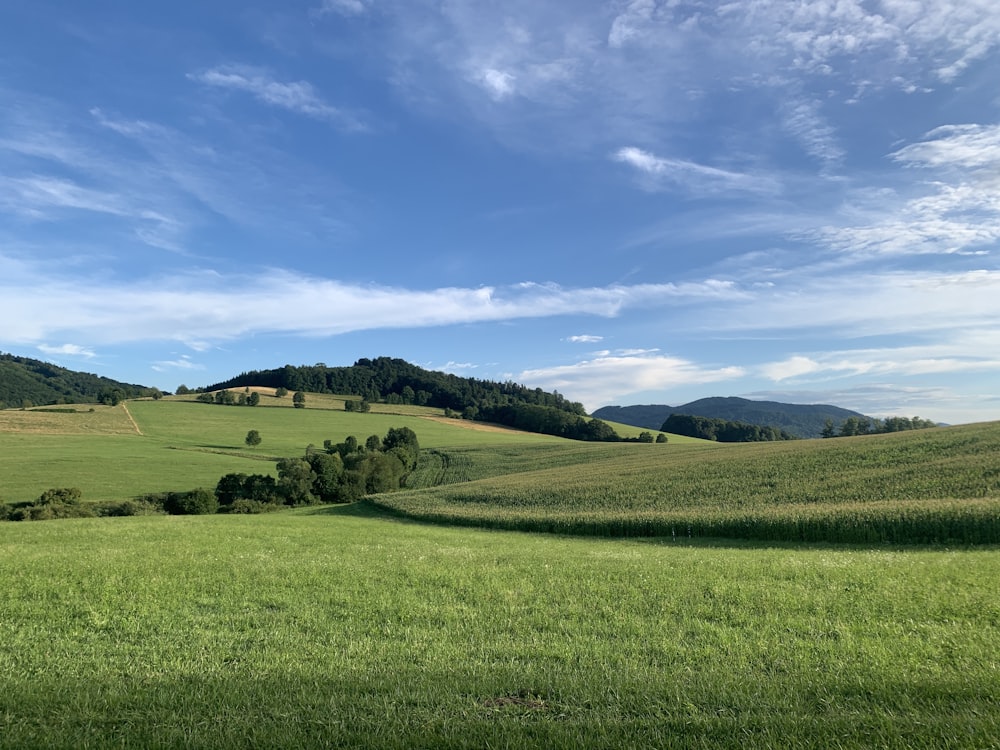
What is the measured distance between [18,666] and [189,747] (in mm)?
4222

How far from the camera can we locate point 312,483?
5978cm

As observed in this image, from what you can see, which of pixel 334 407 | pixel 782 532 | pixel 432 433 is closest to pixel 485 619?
pixel 782 532

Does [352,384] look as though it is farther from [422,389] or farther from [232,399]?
[232,399]

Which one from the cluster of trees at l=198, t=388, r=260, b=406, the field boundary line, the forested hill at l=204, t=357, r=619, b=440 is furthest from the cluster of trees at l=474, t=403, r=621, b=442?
the field boundary line

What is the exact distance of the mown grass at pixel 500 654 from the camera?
4.79 m

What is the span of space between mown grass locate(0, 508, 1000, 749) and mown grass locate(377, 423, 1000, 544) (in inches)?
359

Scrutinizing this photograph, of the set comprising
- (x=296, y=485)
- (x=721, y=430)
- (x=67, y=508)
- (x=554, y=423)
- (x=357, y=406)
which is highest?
(x=357, y=406)

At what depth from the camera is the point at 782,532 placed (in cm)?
2403

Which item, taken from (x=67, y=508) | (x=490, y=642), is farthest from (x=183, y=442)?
(x=490, y=642)

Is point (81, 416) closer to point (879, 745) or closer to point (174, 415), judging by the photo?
point (174, 415)

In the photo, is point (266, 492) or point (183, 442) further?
point (183, 442)

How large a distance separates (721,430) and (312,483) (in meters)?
108

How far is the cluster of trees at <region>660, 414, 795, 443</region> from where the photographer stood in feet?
427

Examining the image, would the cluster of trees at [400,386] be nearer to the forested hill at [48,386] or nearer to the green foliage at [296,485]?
the forested hill at [48,386]
